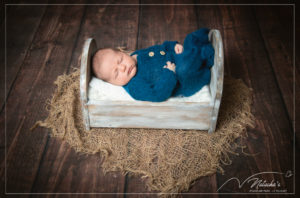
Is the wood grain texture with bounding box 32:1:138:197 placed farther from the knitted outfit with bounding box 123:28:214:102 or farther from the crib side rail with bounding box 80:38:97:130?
the knitted outfit with bounding box 123:28:214:102

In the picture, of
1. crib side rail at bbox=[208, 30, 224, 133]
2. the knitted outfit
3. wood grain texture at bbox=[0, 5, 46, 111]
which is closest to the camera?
crib side rail at bbox=[208, 30, 224, 133]

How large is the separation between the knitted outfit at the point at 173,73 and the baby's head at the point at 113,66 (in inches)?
1.6

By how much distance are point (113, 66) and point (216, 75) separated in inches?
20.0

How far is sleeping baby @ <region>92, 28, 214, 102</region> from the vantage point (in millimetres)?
1514

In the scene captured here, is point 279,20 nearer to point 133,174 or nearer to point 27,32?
point 133,174

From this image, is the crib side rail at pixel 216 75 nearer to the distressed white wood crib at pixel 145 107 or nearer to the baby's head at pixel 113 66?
the distressed white wood crib at pixel 145 107

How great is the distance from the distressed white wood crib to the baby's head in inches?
1.4

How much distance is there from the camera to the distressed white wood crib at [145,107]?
1.50 metres

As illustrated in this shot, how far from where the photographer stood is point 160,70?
5.19ft

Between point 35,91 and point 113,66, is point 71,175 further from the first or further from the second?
point 35,91

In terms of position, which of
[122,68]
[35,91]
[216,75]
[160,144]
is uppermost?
[216,75]
